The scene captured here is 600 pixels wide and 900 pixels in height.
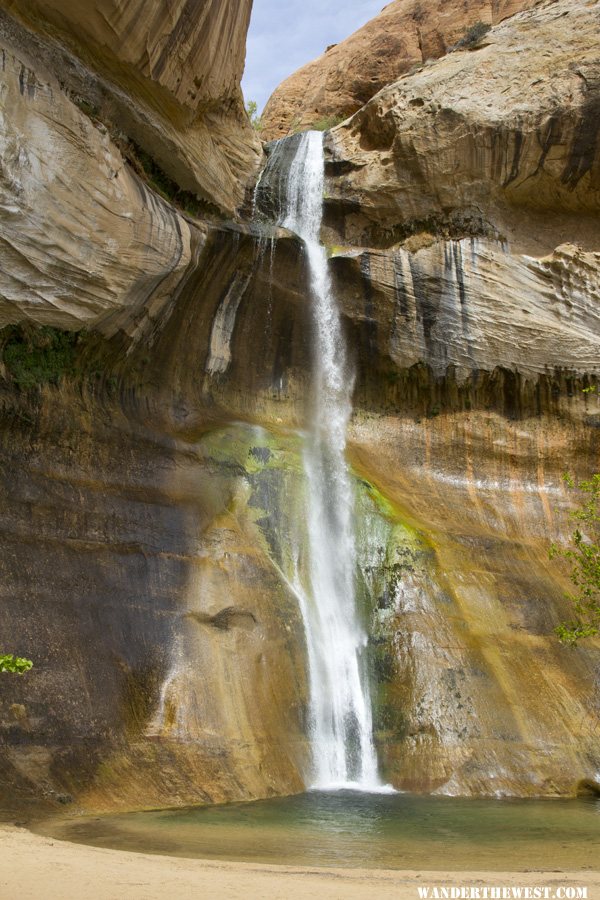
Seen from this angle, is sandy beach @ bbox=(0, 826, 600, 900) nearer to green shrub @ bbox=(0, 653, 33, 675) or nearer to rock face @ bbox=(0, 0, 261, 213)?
green shrub @ bbox=(0, 653, 33, 675)

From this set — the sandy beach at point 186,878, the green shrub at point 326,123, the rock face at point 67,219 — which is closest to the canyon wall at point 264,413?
the rock face at point 67,219

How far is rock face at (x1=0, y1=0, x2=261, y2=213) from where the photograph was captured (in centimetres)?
1291

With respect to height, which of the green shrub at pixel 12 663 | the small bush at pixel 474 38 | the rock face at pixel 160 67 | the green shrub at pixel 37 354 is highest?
the small bush at pixel 474 38

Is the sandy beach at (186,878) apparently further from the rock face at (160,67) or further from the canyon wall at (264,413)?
the rock face at (160,67)

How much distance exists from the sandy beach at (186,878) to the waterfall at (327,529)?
6385 millimetres

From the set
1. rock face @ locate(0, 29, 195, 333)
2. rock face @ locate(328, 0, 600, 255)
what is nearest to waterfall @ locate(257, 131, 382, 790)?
rock face @ locate(328, 0, 600, 255)

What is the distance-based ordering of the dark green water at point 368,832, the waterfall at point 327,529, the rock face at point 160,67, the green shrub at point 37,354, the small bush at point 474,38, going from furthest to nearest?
the small bush at point 474,38 → the green shrub at point 37,354 → the waterfall at point 327,529 → the rock face at point 160,67 → the dark green water at point 368,832

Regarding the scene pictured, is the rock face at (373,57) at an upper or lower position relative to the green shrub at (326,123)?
upper

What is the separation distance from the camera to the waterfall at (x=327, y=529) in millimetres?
13141

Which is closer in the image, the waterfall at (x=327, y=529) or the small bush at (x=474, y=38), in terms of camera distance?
the waterfall at (x=327, y=529)

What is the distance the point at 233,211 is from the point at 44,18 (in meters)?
7.43

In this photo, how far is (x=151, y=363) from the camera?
56.3ft

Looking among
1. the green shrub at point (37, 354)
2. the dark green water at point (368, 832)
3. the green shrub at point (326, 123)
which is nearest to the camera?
the dark green water at point (368, 832)

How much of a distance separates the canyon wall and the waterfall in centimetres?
33
